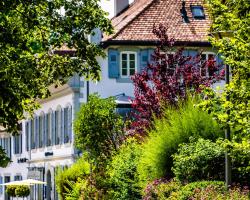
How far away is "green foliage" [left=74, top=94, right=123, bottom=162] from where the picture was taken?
1535 inches

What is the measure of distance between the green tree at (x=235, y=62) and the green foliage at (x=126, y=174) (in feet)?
37.9

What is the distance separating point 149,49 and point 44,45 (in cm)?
3019

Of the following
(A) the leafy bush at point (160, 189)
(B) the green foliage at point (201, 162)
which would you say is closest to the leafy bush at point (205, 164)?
(B) the green foliage at point (201, 162)

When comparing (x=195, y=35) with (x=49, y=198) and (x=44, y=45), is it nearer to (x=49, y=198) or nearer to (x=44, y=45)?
(x=49, y=198)

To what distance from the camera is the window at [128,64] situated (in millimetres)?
53719

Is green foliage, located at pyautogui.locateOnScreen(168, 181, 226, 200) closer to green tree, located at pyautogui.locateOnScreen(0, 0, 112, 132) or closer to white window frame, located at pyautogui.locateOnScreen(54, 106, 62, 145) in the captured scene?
green tree, located at pyautogui.locateOnScreen(0, 0, 112, 132)

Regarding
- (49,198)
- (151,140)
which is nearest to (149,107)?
(151,140)

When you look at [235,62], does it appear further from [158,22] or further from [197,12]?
[197,12]

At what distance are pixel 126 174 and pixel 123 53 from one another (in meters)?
22.7

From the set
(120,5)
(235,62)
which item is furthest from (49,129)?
(235,62)

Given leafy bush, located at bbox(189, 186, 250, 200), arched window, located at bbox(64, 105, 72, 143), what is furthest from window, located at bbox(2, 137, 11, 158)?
leafy bush, located at bbox(189, 186, 250, 200)

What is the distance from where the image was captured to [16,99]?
2112cm

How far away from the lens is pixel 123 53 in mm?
53531

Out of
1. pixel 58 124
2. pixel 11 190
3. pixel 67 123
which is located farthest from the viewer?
pixel 11 190
